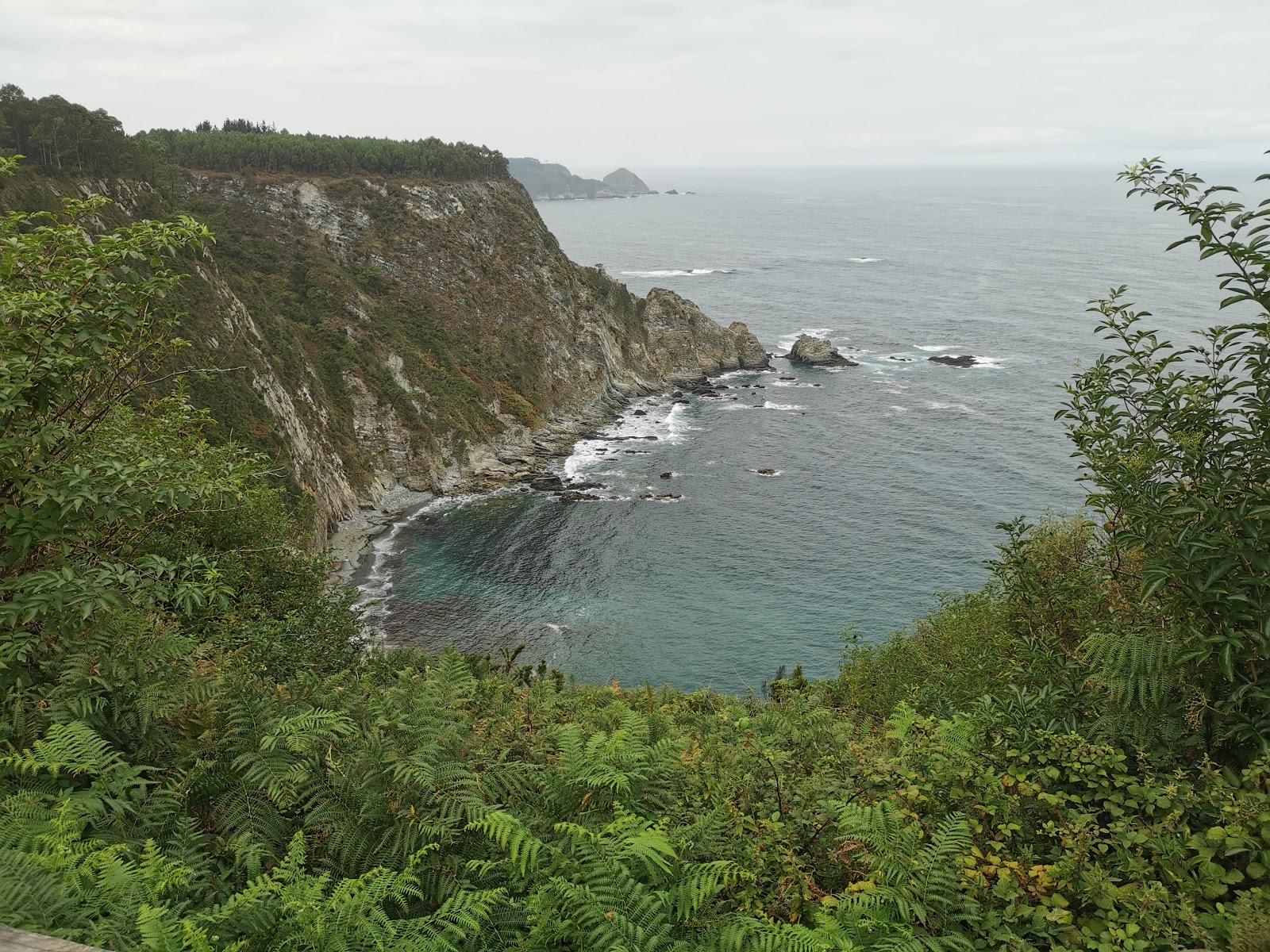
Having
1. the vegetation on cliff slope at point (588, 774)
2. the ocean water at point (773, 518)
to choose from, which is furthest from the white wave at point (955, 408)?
the vegetation on cliff slope at point (588, 774)

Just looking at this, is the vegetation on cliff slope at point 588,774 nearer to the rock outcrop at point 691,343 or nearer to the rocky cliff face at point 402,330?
the rocky cliff face at point 402,330

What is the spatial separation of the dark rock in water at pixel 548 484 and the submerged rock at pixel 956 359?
5589 centimetres

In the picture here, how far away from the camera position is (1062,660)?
25.0ft

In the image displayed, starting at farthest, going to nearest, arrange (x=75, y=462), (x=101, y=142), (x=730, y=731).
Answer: (x=101, y=142) → (x=730, y=731) → (x=75, y=462)

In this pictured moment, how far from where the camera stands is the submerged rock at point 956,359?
92.4m

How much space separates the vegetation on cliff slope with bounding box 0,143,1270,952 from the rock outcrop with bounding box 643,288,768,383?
9015 centimetres

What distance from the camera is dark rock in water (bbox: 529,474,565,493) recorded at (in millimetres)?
63438

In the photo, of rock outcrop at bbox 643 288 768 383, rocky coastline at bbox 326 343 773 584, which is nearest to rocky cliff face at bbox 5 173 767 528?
rock outcrop at bbox 643 288 768 383

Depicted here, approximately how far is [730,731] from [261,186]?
94.1 meters

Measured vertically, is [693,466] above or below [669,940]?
below

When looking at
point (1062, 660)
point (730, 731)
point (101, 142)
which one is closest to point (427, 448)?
point (101, 142)

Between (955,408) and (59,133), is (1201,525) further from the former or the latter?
(955,408)

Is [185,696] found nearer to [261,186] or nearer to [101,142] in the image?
[101,142]

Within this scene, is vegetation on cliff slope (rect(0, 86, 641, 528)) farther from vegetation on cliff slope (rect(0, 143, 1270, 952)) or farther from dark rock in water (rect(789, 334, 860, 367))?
vegetation on cliff slope (rect(0, 143, 1270, 952))
